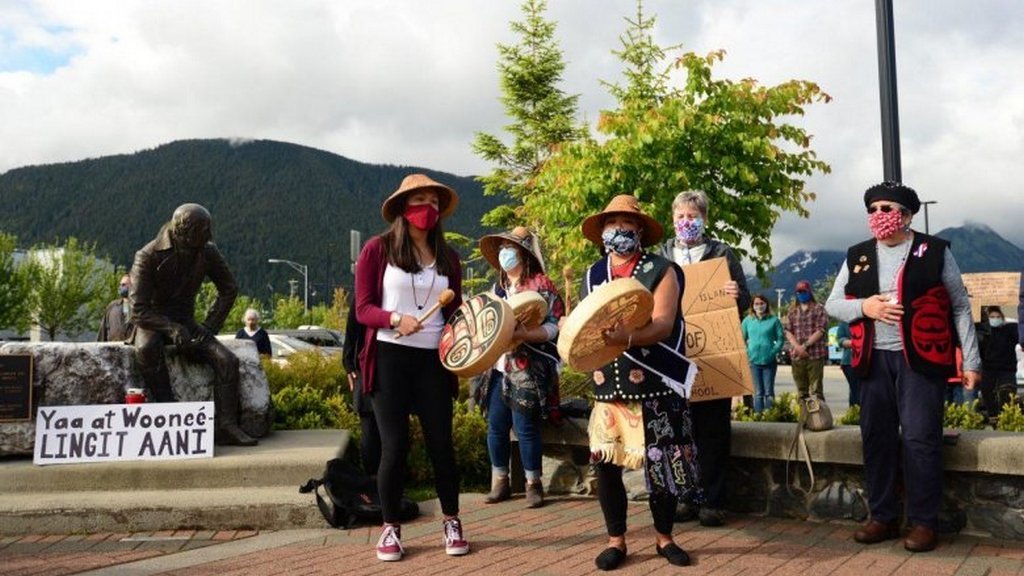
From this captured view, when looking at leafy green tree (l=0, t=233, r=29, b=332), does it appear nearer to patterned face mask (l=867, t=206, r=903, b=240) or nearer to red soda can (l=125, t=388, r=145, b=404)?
red soda can (l=125, t=388, r=145, b=404)

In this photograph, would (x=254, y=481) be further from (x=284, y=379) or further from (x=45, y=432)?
(x=284, y=379)

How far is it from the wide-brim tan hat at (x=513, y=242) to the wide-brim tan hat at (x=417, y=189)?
771mm

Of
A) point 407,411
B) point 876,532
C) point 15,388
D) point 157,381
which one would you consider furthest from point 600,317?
point 15,388

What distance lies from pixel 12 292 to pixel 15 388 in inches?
1853

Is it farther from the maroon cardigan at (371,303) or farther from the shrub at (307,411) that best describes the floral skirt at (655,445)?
the shrub at (307,411)

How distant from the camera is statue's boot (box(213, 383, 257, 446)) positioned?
6.96m

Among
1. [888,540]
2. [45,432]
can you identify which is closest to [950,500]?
[888,540]

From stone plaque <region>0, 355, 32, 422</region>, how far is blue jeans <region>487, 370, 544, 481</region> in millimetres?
3361

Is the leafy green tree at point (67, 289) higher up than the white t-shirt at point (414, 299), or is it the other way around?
the leafy green tree at point (67, 289)

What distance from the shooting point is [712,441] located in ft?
18.1

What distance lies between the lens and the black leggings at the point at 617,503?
4.62 metres

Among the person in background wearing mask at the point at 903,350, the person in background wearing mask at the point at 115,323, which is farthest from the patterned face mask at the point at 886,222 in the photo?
the person in background wearing mask at the point at 115,323

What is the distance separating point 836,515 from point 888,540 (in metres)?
0.50

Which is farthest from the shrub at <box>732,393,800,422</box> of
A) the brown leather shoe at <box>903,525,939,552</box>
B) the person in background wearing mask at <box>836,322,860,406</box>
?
the brown leather shoe at <box>903,525,939,552</box>
